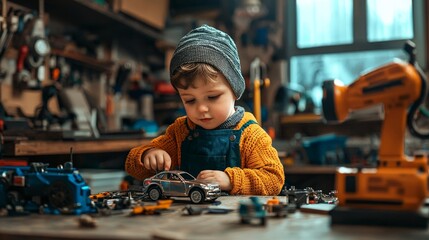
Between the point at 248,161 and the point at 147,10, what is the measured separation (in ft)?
7.94

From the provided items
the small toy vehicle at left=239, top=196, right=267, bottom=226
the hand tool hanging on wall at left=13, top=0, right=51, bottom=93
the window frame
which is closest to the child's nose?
the small toy vehicle at left=239, top=196, right=267, bottom=226

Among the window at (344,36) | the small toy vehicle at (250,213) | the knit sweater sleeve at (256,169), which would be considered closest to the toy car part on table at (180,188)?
the knit sweater sleeve at (256,169)

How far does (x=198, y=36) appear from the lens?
51.9 inches

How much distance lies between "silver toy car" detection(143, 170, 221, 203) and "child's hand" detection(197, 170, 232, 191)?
40mm

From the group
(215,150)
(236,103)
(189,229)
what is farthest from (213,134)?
(236,103)

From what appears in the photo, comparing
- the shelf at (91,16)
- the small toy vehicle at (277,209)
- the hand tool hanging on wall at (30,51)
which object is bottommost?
the small toy vehicle at (277,209)

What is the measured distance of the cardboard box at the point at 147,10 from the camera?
3.14 m

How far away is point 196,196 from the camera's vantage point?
107 centimetres

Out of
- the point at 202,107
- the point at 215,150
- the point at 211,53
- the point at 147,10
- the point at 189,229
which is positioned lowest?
the point at 189,229

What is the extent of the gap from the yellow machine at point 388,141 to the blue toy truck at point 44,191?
1.59 ft

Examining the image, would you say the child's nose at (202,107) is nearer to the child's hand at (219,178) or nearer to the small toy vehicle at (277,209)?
the child's hand at (219,178)

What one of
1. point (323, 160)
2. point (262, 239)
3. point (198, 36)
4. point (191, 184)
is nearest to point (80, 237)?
point (262, 239)

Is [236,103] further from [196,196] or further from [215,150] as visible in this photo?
[196,196]

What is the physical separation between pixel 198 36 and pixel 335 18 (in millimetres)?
3030
